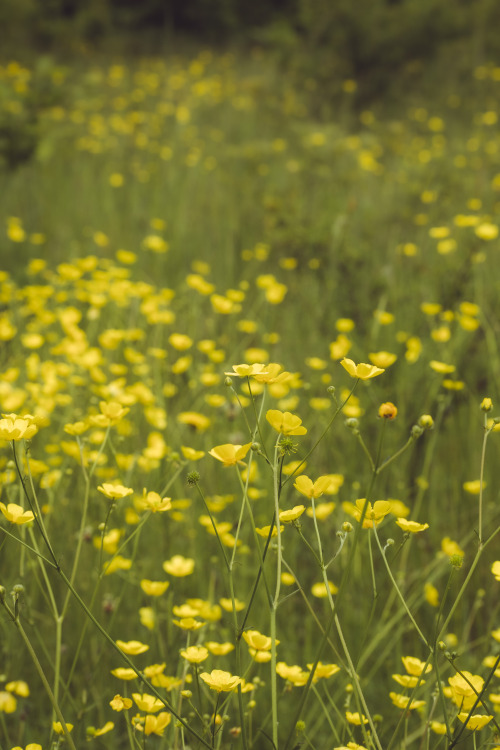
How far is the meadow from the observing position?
33.9 inches

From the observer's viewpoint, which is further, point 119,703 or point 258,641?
point 258,641

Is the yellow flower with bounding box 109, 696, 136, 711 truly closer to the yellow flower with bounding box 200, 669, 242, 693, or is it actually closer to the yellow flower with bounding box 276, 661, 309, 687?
the yellow flower with bounding box 200, 669, 242, 693

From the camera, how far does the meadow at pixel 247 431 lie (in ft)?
2.83

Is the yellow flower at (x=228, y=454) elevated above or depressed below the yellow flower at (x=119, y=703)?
above

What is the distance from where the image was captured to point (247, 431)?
6.38 feet

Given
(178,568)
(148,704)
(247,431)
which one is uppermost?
(148,704)

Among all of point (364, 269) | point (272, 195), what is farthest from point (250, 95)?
point (364, 269)

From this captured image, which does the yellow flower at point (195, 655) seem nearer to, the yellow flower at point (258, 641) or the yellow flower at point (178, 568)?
the yellow flower at point (258, 641)

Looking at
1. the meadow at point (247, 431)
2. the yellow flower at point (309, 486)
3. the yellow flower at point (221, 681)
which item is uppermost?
the yellow flower at point (309, 486)

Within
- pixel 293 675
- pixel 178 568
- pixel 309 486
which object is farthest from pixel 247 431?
pixel 309 486

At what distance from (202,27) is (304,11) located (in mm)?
4661

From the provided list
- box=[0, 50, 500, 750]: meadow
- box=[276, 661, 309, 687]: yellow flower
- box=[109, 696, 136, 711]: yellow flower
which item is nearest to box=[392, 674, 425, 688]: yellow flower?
box=[0, 50, 500, 750]: meadow

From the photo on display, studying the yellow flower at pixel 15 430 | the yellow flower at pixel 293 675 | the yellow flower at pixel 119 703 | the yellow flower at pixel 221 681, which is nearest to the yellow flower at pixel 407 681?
the yellow flower at pixel 293 675

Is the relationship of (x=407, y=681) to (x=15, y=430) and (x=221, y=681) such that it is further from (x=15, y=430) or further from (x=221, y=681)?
(x=15, y=430)
